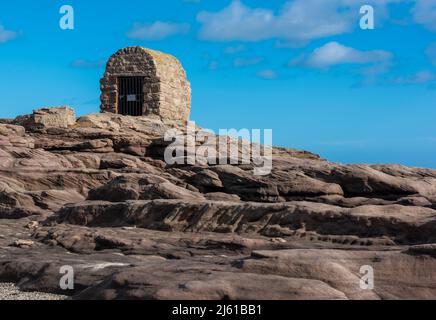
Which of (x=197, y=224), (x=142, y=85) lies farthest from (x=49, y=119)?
(x=197, y=224)

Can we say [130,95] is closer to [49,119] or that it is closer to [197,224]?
[49,119]

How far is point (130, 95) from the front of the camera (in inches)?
1325

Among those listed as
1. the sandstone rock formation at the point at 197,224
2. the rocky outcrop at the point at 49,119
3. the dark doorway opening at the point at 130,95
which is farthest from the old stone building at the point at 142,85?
the sandstone rock formation at the point at 197,224

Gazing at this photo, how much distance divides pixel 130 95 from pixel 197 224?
18.7 meters

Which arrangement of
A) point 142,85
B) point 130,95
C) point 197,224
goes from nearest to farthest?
1. point 197,224
2. point 142,85
3. point 130,95

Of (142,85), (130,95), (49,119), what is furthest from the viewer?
(130,95)

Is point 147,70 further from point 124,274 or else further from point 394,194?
point 124,274

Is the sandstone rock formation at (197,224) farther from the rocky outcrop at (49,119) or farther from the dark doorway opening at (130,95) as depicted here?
the dark doorway opening at (130,95)

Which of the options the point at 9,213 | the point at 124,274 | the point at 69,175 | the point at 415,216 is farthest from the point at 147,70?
the point at 124,274

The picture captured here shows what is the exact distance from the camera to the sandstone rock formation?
914 centimetres

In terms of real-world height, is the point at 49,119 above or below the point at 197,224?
above

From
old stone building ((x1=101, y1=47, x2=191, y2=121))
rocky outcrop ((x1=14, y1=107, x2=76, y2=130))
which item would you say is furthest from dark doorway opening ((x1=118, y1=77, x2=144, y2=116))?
rocky outcrop ((x1=14, y1=107, x2=76, y2=130))

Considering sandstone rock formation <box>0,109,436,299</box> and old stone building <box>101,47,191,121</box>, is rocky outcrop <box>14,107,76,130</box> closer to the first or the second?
sandstone rock formation <box>0,109,436,299</box>

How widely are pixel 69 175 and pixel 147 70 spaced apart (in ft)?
35.2
